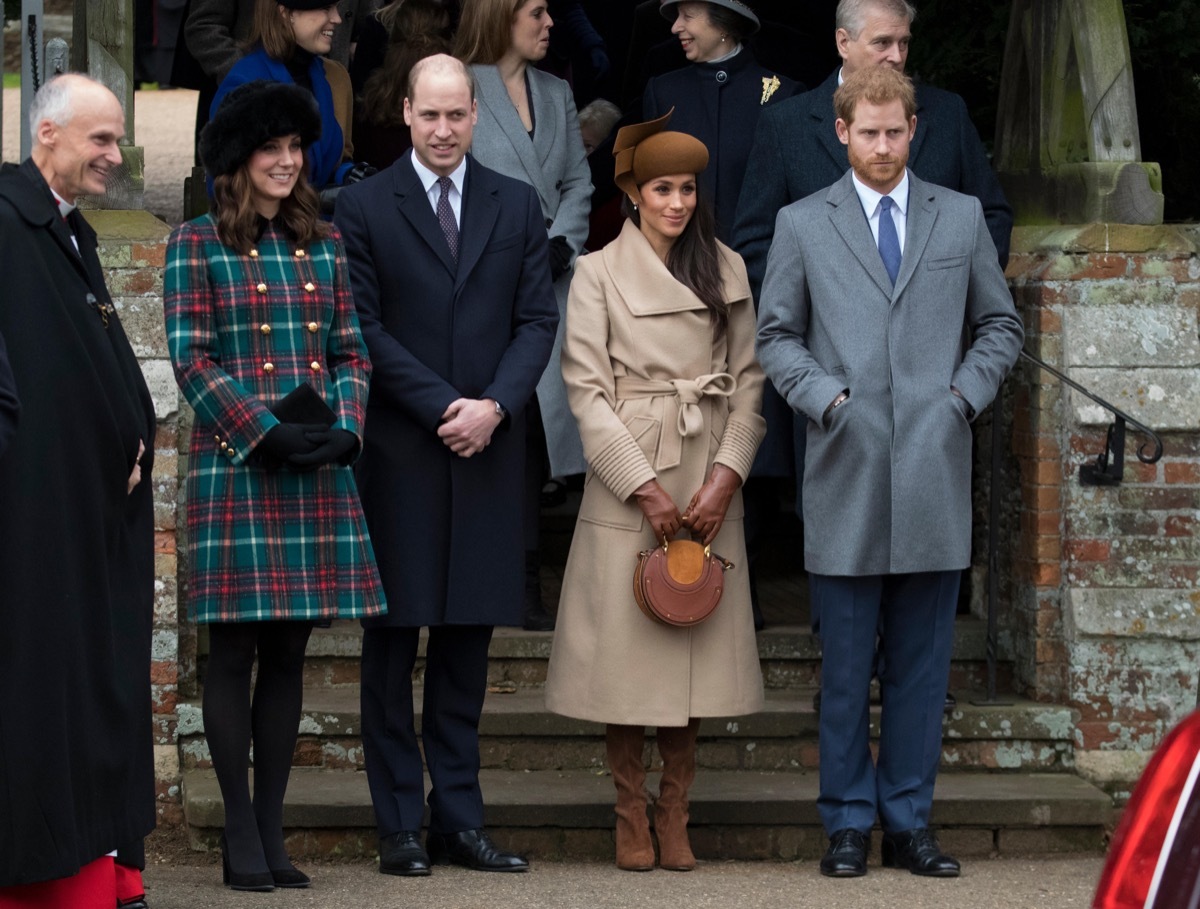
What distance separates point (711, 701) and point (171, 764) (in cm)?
171

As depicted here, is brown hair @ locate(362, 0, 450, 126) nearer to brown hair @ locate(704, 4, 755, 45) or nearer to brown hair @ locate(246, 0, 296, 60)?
brown hair @ locate(246, 0, 296, 60)

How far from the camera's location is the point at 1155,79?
27.3 feet

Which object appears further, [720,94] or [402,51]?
[402,51]

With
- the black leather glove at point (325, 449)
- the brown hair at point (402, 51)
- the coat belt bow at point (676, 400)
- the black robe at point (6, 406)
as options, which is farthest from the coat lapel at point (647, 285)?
the black robe at point (6, 406)

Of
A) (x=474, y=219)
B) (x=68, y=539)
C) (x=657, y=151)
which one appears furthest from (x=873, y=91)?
(x=68, y=539)

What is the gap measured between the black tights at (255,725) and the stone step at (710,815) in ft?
1.62

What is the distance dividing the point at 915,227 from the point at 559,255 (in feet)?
4.09

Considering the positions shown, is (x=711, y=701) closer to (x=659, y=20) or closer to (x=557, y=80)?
(x=557, y=80)

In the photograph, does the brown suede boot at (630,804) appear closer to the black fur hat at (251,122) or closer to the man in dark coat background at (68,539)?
the man in dark coat background at (68,539)

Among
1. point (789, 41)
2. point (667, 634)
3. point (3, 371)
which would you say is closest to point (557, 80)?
point (789, 41)

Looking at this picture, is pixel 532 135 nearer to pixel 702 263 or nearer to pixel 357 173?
pixel 357 173

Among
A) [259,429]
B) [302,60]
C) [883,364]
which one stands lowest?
[259,429]

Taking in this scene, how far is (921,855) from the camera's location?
5.57 metres

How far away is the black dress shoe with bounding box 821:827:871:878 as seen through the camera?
554 cm
